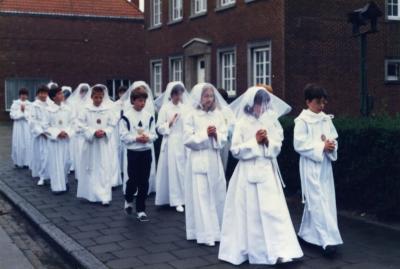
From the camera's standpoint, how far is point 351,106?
2170 cm

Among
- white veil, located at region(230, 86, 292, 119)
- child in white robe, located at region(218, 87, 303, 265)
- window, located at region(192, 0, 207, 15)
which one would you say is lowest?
child in white robe, located at region(218, 87, 303, 265)

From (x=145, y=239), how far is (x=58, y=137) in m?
4.89

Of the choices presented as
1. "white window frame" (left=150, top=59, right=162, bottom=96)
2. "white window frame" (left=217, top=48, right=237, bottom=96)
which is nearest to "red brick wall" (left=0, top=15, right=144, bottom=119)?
"white window frame" (left=150, top=59, right=162, bottom=96)

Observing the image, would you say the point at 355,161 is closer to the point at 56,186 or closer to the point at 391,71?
the point at 56,186

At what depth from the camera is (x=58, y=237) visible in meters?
8.13

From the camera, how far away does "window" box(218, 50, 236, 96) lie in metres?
23.7

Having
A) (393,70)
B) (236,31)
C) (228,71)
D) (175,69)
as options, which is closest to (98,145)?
(236,31)

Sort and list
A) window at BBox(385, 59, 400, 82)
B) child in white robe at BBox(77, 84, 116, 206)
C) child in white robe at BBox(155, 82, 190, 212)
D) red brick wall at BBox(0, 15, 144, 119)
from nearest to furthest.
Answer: child in white robe at BBox(155, 82, 190, 212)
child in white robe at BBox(77, 84, 116, 206)
window at BBox(385, 59, 400, 82)
red brick wall at BBox(0, 15, 144, 119)

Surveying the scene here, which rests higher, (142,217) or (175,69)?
(175,69)

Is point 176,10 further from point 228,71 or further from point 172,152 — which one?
point 172,152

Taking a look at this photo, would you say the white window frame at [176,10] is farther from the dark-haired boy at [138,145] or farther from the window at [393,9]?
the dark-haired boy at [138,145]

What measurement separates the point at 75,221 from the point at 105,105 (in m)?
2.42

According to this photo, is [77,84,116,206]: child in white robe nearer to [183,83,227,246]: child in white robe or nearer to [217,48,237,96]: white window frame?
[183,83,227,246]: child in white robe

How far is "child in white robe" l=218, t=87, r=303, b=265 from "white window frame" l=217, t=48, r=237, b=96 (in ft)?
54.0
